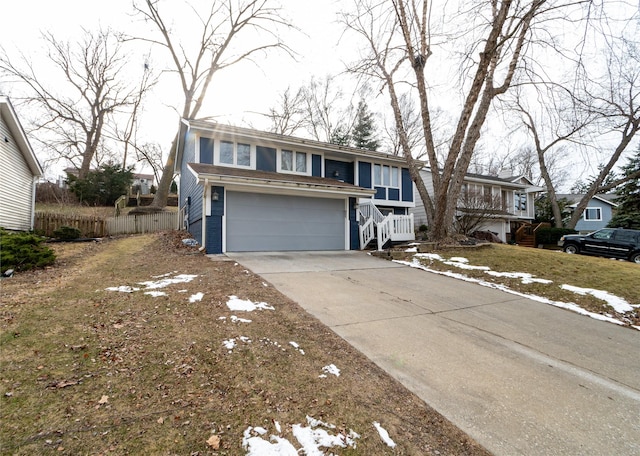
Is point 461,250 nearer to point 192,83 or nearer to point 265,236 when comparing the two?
point 265,236

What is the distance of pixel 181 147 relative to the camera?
15.9m

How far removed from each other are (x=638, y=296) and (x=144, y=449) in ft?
29.7

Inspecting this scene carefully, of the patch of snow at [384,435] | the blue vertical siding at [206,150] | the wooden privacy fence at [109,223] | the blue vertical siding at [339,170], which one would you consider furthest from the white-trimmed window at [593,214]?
the patch of snow at [384,435]

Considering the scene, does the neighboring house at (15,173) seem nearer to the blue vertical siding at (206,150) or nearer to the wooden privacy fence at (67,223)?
the wooden privacy fence at (67,223)

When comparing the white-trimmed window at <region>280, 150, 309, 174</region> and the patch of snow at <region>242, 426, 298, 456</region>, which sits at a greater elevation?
the white-trimmed window at <region>280, 150, 309, 174</region>

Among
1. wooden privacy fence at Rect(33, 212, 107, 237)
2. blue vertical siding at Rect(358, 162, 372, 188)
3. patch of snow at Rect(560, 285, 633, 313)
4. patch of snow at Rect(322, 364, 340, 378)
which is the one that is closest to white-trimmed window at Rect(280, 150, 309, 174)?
blue vertical siding at Rect(358, 162, 372, 188)

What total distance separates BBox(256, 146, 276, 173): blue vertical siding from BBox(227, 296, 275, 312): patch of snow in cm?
819

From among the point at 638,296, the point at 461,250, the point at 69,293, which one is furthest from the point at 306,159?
the point at 638,296

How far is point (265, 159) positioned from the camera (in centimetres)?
1211

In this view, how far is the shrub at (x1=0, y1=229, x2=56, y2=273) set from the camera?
6.34 meters

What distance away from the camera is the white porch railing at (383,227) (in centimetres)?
1142

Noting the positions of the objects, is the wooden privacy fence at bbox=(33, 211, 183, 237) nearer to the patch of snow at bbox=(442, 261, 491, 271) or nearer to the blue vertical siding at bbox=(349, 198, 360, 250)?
the blue vertical siding at bbox=(349, 198, 360, 250)

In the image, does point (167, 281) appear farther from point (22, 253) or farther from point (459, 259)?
point (459, 259)

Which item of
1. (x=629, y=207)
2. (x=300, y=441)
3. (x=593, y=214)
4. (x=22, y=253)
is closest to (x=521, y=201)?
(x=629, y=207)
